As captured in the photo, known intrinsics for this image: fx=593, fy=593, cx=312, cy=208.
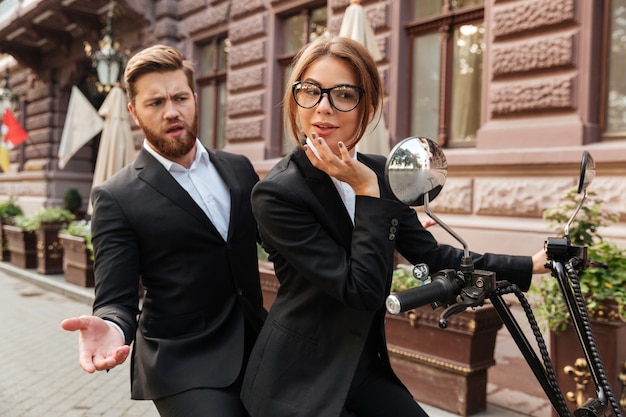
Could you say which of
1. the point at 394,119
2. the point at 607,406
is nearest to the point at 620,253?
the point at 607,406

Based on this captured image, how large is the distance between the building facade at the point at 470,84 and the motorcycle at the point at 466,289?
8.19 feet

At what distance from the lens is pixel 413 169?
135 cm

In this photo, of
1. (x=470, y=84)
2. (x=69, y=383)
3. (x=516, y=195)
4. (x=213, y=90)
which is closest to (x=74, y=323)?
(x=69, y=383)

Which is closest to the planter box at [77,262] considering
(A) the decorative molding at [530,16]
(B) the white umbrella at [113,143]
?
(B) the white umbrella at [113,143]

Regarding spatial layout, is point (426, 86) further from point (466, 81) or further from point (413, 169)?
point (413, 169)

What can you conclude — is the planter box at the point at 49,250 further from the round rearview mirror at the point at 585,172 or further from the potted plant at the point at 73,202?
the round rearview mirror at the point at 585,172

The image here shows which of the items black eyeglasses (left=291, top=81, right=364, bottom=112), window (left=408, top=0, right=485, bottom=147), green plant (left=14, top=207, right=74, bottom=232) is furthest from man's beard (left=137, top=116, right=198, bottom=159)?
green plant (left=14, top=207, right=74, bottom=232)

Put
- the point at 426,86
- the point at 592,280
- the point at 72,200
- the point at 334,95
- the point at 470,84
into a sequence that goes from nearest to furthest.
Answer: the point at 334,95 < the point at 592,280 < the point at 470,84 < the point at 426,86 < the point at 72,200

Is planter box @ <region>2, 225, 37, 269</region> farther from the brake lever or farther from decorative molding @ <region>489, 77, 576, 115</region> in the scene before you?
the brake lever

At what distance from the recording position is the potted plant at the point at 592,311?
134 inches

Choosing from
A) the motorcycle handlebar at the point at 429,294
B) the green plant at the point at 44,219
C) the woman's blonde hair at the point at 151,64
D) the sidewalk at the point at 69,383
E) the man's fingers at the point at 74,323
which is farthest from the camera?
the green plant at the point at 44,219

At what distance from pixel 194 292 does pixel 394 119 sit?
7018mm

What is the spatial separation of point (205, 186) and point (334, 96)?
0.87 metres

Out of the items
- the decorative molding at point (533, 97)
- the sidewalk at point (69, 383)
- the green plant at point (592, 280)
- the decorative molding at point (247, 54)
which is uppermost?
the decorative molding at point (247, 54)
